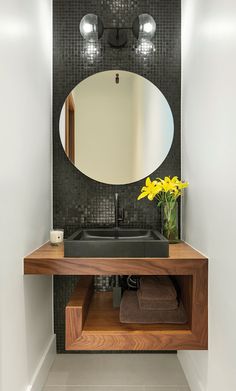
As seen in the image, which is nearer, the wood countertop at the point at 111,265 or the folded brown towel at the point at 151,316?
the wood countertop at the point at 111,265

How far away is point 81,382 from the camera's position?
2041 millimetres

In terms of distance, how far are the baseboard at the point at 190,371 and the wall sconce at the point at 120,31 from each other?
80.4 inches

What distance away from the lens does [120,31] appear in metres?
→ 2.35

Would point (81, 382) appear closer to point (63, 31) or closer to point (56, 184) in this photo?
point (56, 184)

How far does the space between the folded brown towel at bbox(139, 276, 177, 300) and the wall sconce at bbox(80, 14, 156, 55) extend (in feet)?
5.10

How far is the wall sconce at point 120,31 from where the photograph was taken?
2205 mm

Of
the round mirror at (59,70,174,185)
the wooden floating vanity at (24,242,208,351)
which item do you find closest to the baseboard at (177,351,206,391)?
the wooden floating vanity at (24,242,208,351)

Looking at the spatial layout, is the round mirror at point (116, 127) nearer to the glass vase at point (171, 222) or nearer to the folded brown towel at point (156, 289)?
the glass vase at point (171, 222)

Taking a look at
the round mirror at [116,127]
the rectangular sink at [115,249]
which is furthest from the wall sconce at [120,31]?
the rectangular sink at [115,249]
